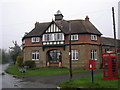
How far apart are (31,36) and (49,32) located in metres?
4.57

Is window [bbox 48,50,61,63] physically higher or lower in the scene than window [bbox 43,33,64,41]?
lower

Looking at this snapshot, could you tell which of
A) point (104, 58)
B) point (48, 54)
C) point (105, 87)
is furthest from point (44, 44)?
point (105, 87)

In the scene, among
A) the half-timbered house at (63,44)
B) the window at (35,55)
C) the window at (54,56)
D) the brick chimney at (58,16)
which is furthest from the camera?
the brick chimney at (58,16)

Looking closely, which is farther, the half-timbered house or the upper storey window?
the upper storey window

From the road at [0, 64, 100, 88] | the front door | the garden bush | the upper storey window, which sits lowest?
the road at [0, 64, 100, 88]

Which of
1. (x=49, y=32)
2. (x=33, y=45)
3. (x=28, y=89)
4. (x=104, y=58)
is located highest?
(x=49, y=32)

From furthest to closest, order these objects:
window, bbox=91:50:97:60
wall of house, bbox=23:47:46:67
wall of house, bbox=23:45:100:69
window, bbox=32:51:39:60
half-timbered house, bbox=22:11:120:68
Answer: window, bbox=32:51:39:60
wall of house, bbox=23:47:46:67
window, bbox=91:50:97:60
half-timbered house, bbox=22:11:120:68
wall of house, bbox=23:45:100:69

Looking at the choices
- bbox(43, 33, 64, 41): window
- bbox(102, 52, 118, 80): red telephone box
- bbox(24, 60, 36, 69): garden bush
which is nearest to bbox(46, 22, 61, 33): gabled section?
bbox(43, 33, 64, 41): window

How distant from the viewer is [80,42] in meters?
32.5

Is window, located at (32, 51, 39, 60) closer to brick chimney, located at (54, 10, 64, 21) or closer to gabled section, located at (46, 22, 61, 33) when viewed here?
gabled section, located at (46, 22, 61, 33)

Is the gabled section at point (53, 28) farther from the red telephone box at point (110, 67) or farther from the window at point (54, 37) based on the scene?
the red telephone box at point (110, 67)

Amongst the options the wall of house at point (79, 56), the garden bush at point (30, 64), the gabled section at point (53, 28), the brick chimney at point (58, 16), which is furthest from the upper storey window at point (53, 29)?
the garden bush at point (30, 64)

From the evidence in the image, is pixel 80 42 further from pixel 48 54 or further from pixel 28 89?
pixel 28 89

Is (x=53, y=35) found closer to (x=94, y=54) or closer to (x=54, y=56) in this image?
(x=54, y=56)
